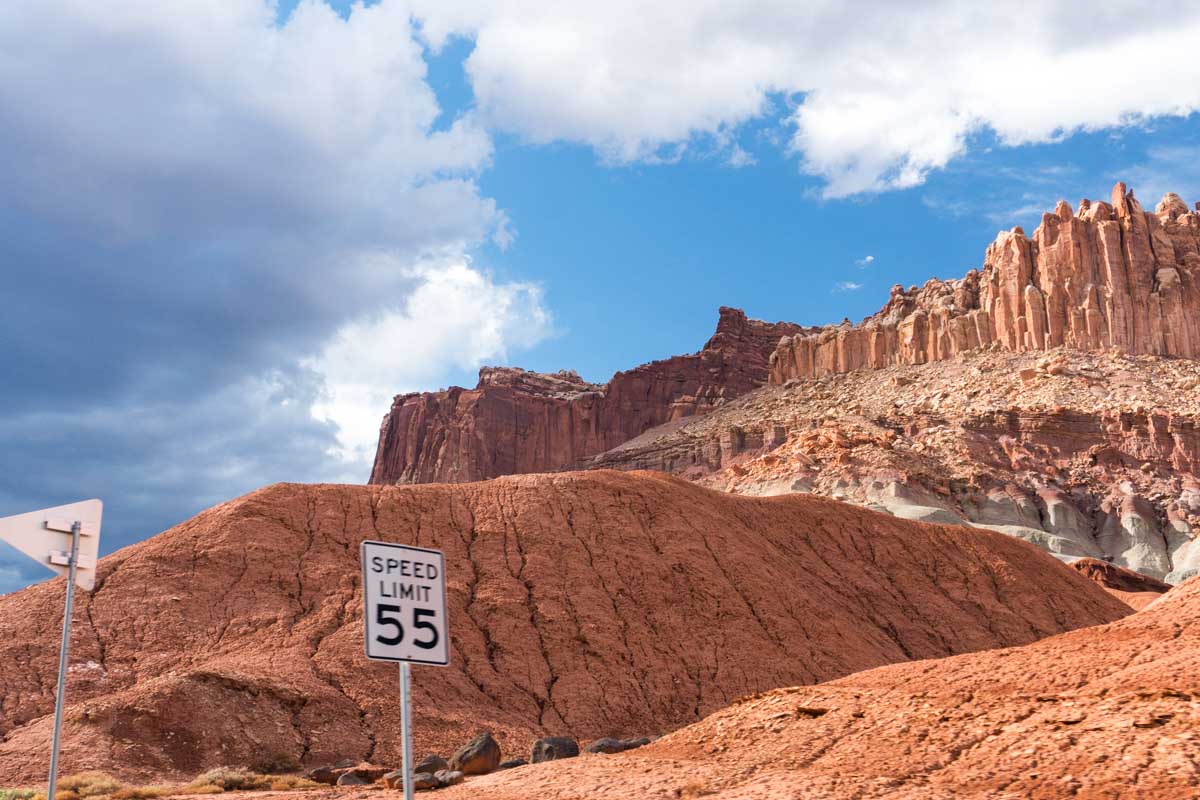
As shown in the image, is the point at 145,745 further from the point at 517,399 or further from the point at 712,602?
the point at 517,399

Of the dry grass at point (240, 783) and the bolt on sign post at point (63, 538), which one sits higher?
the bolt on sign post at point (63, 538)

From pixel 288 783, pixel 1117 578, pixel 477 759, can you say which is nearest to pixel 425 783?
pixel 477 759

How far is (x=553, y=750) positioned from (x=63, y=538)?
38.3 feet

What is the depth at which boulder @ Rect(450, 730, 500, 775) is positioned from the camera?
71.0 ft

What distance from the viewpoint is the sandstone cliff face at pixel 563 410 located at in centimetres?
16475

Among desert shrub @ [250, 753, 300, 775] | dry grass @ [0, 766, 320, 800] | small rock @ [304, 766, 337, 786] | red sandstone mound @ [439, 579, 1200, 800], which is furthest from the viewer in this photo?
desert shrub @ [250, 753, 300, 775]

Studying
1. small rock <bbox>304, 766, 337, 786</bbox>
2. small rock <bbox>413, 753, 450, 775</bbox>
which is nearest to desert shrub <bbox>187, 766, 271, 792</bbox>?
small rock <bbox>304, 766, 337, 786</bbox>

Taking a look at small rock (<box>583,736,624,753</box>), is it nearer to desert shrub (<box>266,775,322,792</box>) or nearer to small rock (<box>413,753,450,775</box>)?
small rock (<box>413,753,450,775</box>)

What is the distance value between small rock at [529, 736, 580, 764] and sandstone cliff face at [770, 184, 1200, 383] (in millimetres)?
109878

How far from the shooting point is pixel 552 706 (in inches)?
1215

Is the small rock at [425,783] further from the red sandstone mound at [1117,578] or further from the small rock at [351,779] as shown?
the red sandstone mound at [1117,578]

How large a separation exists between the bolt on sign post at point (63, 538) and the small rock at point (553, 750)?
35.6ft

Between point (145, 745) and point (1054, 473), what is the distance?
84.4 m

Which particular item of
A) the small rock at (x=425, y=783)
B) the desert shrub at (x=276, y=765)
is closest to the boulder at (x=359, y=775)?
the small rock at (x=425, y=783)
